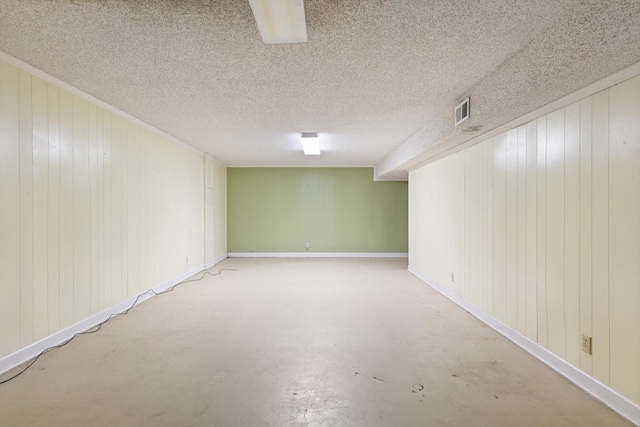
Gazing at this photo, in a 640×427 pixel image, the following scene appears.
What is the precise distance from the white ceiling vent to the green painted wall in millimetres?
4496

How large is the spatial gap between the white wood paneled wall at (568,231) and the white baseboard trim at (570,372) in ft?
0.13

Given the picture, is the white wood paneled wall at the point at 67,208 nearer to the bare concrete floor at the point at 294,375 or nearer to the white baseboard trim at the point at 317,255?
the bare concrete floor at the point at 294,375

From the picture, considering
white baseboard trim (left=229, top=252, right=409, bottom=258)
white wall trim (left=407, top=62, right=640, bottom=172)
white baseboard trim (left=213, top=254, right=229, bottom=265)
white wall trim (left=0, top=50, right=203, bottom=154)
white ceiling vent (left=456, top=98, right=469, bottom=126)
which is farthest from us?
white baseboard trim (left=229, top=252, right=409, bottom=258)

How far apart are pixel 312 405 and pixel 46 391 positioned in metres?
1.70

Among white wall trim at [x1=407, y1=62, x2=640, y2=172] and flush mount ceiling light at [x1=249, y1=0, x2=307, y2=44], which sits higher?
flush mount ceiling light at [x1=249, y1=0, x2=307, y2=44]

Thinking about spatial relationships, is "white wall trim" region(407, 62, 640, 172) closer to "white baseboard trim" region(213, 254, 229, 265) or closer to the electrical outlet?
the electrical outlet

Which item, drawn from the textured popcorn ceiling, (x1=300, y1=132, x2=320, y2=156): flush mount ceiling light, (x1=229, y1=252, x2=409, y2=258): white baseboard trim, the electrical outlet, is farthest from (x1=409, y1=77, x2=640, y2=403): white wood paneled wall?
(x1=229, y1=252, x2=409, y2=258): white baseboard trim

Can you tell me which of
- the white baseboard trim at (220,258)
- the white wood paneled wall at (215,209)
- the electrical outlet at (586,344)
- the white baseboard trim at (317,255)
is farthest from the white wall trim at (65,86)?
the electrical outlet at (586,344)

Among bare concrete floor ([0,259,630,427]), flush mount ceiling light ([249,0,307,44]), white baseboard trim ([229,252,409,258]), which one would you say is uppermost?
flush mount ceiling light ([249,0,307,44])

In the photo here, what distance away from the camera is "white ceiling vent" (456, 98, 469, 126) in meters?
2.62

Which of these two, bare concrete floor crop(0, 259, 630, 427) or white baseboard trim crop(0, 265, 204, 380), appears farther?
white baseboard trim crop(0, 265, 204, 380)

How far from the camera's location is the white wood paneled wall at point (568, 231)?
1649mm

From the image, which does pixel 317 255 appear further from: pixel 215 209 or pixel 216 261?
pixel 215 209

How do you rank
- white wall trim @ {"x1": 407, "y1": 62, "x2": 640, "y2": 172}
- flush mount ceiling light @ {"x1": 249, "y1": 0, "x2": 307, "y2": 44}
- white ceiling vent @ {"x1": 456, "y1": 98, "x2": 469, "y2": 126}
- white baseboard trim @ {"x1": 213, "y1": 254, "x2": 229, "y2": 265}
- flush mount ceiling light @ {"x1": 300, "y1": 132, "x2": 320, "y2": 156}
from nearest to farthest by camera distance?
flush mount ceiling light @ {"x1": 249, "y1": 0, "x2": 307, "y2": 44} < white wall trim @ {"x1": 407, "y1": 62, "x2": 640, "y2": 172} < white ceiling vent @ {"x1": 456, "y1": 98, "x2": 469, "y2": 126} < flush mount ceiling light @ {"x1": 300, "y1": 132, "x2": 320, "y2": 156} < white baseboard trim @ {"x1": 213, "y1": 254, "x2": 229, "y2": 265}
